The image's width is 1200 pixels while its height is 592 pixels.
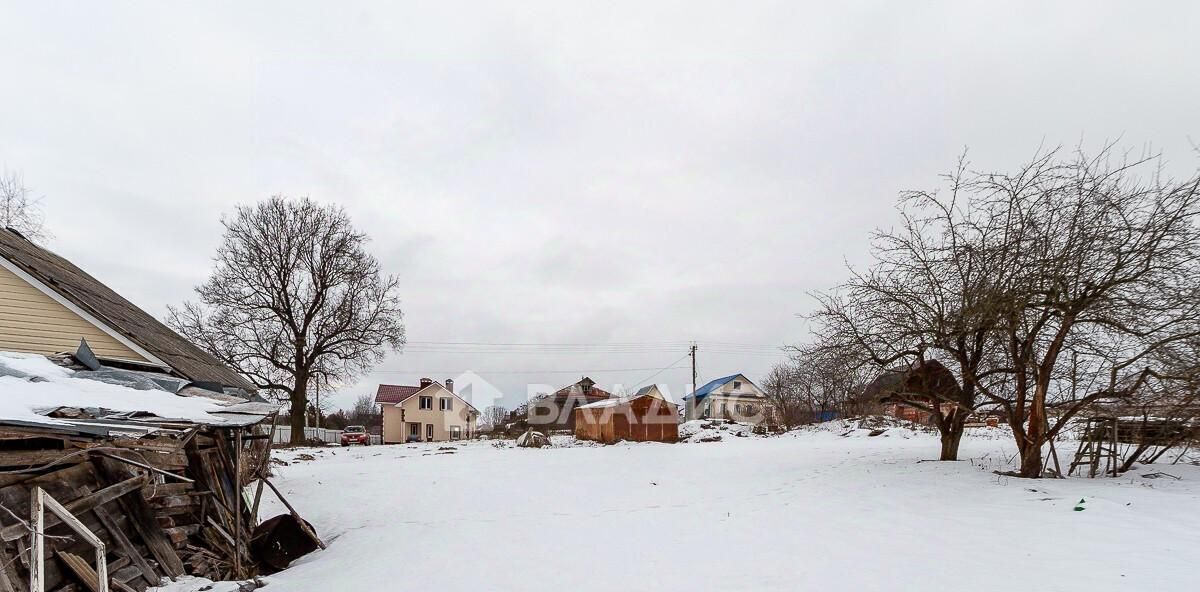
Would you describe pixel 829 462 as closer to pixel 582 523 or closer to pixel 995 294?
pixel 995 294

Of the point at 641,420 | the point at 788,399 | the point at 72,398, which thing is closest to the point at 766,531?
the point at 72,398

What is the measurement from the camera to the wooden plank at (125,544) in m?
6.11

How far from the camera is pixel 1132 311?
397 inches

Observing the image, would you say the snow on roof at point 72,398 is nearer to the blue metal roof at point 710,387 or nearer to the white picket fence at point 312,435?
the white picket fence at point 312,435

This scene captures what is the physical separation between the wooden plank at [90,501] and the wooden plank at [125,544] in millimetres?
146

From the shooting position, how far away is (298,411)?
28141mm

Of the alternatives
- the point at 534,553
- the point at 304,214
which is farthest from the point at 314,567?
the point at 304,214

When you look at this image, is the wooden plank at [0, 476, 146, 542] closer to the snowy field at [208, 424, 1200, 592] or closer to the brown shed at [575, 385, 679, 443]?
the snowy field at [208, 424, 1200, 592]

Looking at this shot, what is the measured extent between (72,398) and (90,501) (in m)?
1.14

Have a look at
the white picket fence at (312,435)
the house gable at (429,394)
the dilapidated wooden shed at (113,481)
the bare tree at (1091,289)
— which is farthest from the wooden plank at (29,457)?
the house gable at (429,394)

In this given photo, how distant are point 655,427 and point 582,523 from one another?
71.2 feet

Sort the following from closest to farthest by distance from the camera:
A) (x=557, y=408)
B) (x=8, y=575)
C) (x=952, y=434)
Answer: (x=8, y=575), (x=952, y=434), (x=557, y=408)

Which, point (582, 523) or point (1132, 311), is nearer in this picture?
point (1132, 311)

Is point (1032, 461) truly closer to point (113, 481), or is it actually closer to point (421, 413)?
point (113, 481)
